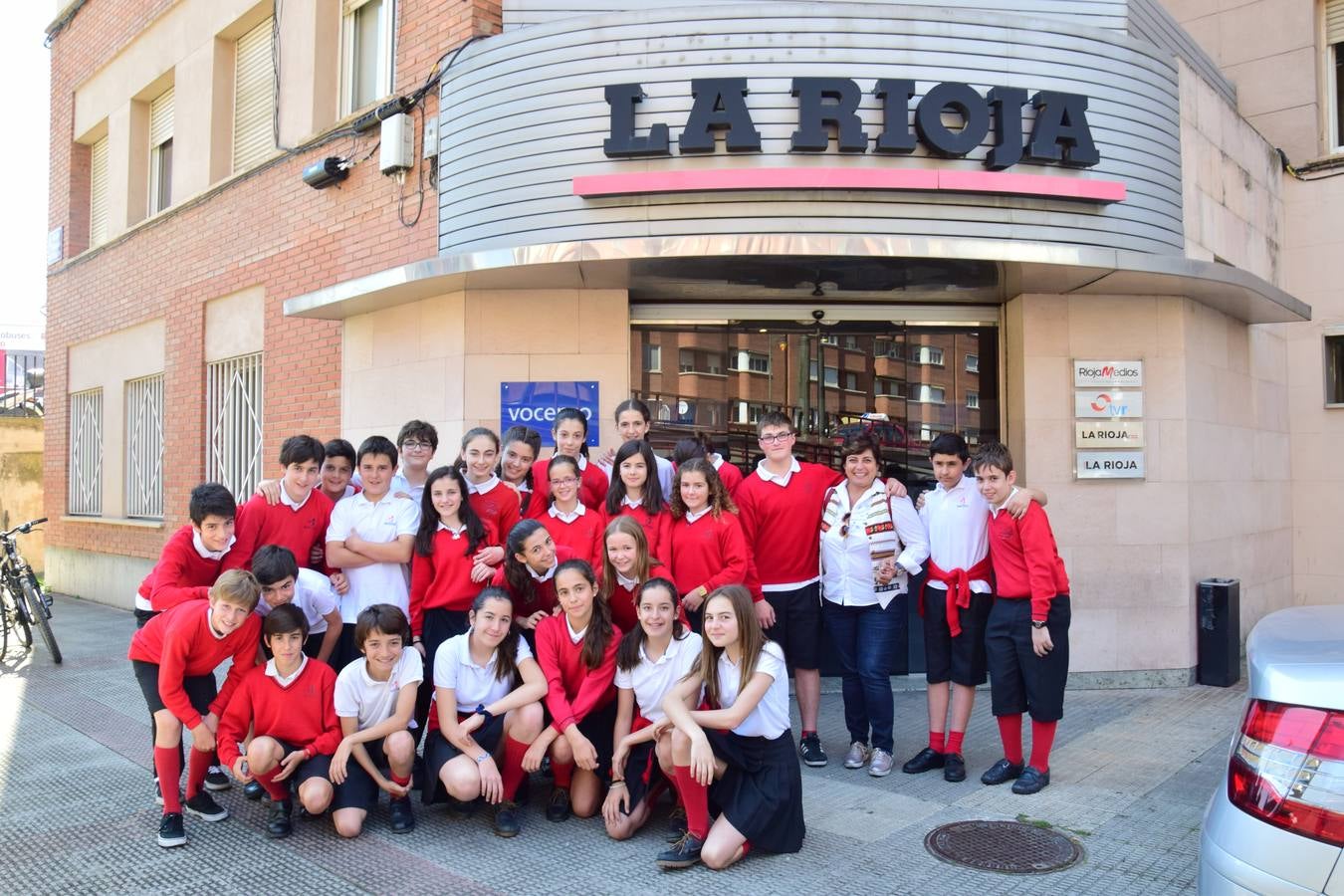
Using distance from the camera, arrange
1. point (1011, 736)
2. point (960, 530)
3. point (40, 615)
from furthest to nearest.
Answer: point (40, 615), point (960, 530), point (1011, 736)

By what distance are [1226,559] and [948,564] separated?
13.2 feet

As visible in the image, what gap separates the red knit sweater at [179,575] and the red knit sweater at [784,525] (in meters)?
2.72

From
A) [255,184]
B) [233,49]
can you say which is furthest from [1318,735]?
[233,49]

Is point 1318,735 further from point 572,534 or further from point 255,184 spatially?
point 255,184

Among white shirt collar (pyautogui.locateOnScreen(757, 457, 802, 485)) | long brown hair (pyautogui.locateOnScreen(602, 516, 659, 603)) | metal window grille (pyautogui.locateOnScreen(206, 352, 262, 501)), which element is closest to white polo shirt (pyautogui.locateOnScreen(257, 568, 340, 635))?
long brown hair (pyautogui.locateOnScreen(602, 516, 659, 603))

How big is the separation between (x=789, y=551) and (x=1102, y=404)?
321 cm

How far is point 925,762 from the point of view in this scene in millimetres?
5293

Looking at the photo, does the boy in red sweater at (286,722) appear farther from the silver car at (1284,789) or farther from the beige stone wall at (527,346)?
the silver car at (1284,789)

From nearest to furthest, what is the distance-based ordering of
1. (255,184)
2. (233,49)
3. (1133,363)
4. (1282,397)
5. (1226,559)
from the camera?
(1133,363), (1226,559), (1282,397), (255,184), (233,49)

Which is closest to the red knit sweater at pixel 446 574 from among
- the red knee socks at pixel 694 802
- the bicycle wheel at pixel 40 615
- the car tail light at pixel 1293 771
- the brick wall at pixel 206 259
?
the red knee socks at pixel 694 802

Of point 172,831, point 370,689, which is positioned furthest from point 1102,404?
point 172,831

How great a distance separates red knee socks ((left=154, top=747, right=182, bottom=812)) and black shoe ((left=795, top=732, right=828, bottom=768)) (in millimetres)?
3106

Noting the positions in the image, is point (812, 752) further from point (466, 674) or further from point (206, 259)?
point (206, 259)

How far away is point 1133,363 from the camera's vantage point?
7301mm
